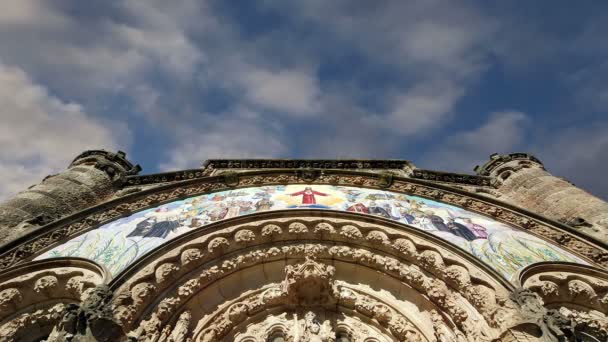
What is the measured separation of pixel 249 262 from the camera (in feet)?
24.6

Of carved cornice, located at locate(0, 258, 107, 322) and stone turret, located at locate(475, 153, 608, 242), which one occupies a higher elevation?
stone turret, located at locate(475, 153, 608, 242)

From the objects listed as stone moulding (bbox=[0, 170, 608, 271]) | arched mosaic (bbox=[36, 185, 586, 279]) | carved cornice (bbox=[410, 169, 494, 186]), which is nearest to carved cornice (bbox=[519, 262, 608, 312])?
arched mosaic (bbox=[36, 185, 586, 279])

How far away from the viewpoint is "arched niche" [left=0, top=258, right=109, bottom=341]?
237 inches

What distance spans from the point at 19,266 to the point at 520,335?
695cm

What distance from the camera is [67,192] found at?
9203 mm

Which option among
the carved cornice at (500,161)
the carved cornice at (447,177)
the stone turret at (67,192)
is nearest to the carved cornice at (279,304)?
the stone turret at (67,192)

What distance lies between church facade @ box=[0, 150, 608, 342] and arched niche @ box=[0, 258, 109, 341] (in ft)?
0.06

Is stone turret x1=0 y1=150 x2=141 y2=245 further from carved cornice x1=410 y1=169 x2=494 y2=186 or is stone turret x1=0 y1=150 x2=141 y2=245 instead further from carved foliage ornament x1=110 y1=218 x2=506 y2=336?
carved cornice x1=410 y1=169 x2=494 y2=186

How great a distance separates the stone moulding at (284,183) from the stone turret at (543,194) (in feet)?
1.55

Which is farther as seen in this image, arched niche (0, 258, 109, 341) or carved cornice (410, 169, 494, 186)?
carved cornice (410, 169, 494, 186)

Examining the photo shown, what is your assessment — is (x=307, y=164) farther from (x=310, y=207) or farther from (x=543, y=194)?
(x=543, y=194)

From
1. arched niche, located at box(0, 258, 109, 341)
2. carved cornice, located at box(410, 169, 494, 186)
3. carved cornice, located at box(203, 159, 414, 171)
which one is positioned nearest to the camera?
arched niche, located at box(0, 258, 109, 341)

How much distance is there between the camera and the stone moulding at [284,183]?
23.1 ft

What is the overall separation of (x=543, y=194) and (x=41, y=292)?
961cm
